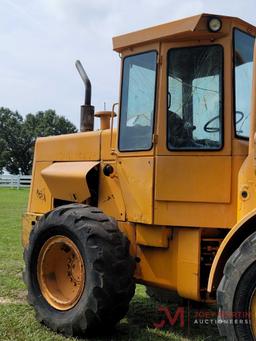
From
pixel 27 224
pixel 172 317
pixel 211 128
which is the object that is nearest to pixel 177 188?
pixel 211 128

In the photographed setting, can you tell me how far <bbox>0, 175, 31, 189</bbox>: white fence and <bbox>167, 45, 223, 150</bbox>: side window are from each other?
3722 centimetres

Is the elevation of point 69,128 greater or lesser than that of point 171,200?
greater

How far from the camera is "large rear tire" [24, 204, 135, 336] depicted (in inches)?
184

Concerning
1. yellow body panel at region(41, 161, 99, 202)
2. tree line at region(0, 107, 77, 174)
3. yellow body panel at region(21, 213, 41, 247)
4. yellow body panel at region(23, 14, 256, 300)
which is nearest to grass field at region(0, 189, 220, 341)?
yellow body panel at region(23, 14, 256, 300)

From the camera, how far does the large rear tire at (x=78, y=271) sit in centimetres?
468

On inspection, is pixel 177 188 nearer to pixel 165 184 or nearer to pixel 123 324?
pixel 165 184

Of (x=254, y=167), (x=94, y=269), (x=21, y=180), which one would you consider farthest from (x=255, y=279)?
(x=21, y=180)

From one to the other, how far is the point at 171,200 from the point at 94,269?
905 millimetres

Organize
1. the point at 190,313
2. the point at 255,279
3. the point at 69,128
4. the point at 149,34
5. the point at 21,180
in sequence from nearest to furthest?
1. the point at 255,279
2. the point at 149,34
3. the point at 190,313
4. the point at 21,180
5. the point at 69,128

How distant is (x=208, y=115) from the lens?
15.1 ft

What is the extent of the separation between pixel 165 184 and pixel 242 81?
1114mm

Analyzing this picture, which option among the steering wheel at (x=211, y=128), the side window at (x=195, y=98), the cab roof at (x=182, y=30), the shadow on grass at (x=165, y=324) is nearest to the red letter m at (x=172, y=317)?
the shadow on grass at (x=165, y=324)

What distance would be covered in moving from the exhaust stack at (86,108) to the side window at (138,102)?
1.25 metres

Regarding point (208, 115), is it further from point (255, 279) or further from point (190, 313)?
point (190, 313)
